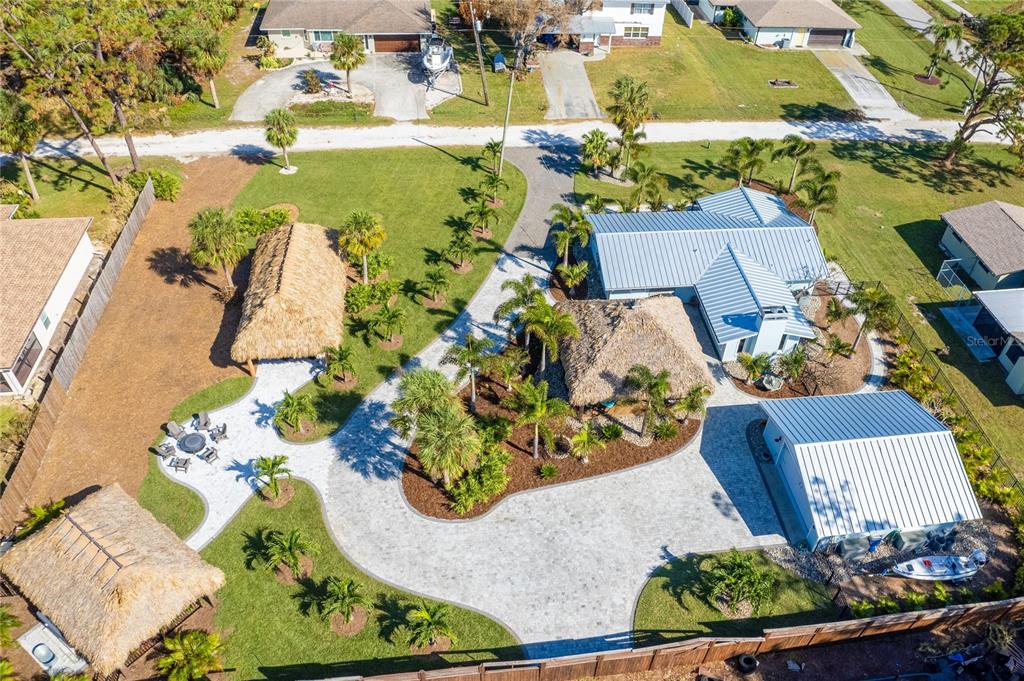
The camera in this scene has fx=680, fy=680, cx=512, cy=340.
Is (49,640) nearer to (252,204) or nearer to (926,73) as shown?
(252,204)

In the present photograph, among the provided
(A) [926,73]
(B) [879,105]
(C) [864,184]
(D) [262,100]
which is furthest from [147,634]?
(A) [926,73]

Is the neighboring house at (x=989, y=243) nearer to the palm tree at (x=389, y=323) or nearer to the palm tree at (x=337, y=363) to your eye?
the palm tree at (x=389, y=323)

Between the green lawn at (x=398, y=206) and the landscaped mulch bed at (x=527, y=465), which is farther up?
the green lawn at (x=398, y=206)

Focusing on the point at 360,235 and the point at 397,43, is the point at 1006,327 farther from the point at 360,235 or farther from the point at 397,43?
the point at 397,43

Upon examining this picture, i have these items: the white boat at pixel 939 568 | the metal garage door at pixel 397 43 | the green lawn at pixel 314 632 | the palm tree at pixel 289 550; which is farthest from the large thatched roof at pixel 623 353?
the metal garage door at pixel 397 43

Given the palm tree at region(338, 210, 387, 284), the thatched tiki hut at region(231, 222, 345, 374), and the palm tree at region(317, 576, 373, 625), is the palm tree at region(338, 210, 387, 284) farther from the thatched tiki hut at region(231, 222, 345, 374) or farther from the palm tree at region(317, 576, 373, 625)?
the palm tree at region(317, 576, 373, 625)
